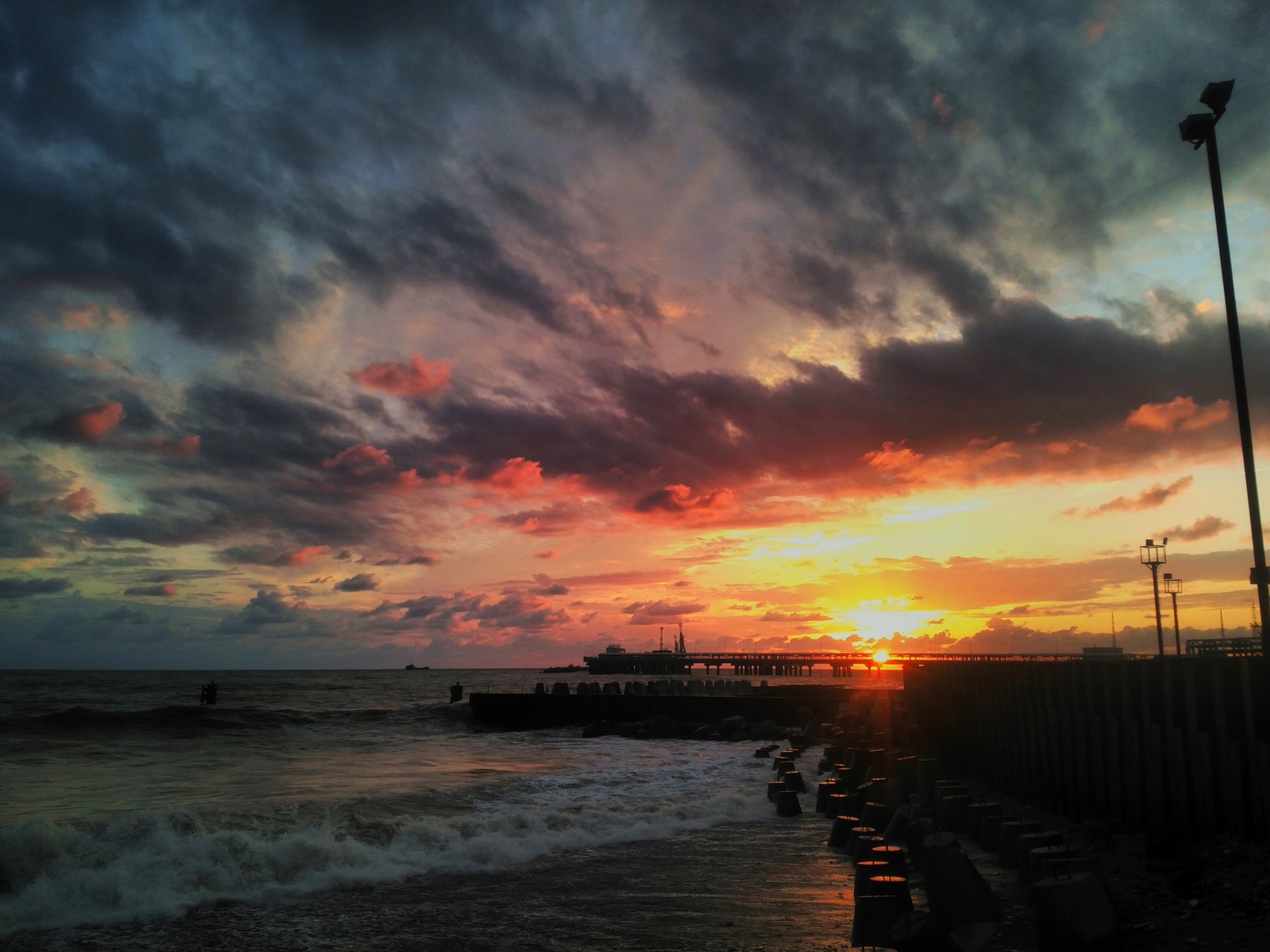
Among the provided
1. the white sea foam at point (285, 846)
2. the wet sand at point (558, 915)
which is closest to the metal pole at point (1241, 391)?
the wet sand at point (558, 915)

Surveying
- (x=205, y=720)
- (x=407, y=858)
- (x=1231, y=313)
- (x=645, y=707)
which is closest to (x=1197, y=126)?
(x=1231, y=313)

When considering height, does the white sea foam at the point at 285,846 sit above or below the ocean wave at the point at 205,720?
above

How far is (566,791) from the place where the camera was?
20391 millimetres

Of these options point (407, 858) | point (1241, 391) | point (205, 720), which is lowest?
point (205, 720)

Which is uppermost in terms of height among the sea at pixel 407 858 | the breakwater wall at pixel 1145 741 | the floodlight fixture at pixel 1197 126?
the floodlight fixture at pixel 1197 126

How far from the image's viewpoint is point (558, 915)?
9.89m

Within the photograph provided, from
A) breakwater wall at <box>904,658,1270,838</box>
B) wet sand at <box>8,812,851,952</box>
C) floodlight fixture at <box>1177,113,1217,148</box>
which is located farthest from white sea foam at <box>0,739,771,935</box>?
floodlight fixture at <box>1177,113,1217,148</box>

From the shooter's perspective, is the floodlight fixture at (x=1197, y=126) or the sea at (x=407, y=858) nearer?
the sea at (x=407, y=858)

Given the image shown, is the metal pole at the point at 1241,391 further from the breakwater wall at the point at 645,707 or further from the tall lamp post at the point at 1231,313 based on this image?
the breakwater wall at the point at 645,707

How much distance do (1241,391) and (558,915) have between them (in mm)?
11233

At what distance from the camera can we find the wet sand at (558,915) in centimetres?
884

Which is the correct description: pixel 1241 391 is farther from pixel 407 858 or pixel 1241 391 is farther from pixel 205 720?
pixel 205 720

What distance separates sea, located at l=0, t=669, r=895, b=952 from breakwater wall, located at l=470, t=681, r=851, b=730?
668 inches

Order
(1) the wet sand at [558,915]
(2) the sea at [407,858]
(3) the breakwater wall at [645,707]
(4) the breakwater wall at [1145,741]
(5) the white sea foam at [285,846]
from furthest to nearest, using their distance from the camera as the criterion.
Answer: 1. (3) the breakwater wall at [645,707]
2. (5) the white sea foam at [285,846]
3. (2) the sea at [407,858]
4. (1) the wet sand at [558,915]
5. (4) the breakwater wall at [1145,741]
